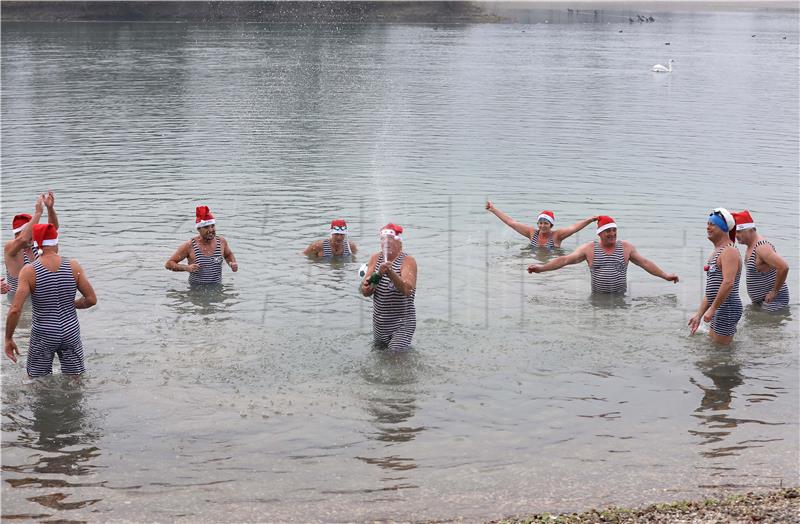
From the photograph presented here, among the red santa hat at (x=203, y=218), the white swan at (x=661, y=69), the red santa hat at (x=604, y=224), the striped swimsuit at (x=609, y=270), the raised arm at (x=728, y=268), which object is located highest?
the white swan at (x=661, y=69)

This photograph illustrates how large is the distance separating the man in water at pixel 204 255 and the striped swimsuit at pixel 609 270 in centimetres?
663

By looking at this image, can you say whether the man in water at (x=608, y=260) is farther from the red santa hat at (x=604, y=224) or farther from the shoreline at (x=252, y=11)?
the shoreline at (x=252, y=11)

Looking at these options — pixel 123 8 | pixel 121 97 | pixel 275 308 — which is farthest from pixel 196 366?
pixel 123 8

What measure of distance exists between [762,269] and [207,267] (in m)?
10.0

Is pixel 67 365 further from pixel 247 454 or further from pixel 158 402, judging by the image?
pixel 247 454

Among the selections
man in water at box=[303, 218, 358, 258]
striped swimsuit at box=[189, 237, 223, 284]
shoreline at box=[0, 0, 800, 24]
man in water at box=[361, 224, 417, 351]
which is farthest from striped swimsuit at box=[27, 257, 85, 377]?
shoreline at box=[0, 0, 800, 24]

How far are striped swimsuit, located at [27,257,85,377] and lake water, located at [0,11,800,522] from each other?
23.7 inches

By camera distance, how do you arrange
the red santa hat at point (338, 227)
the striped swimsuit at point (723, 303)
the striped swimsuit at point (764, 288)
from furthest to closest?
1. the red santa hat at point (338, 227)
2. the striped swimsuit at point (764, 288)
3. the striped swimsuit at point (723, 303)

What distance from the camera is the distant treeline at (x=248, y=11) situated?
4518 inches

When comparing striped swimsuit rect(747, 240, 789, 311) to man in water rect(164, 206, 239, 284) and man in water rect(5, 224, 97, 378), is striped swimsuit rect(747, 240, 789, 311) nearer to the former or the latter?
man in water rect(164, 206, 239, 284)

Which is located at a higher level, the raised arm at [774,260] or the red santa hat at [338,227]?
the red santa hat at [338,227]

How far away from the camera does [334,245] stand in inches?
808

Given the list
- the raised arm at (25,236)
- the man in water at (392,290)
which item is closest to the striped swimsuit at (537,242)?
the man in water at (392,290)

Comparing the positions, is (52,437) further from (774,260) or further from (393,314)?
(774,260)
